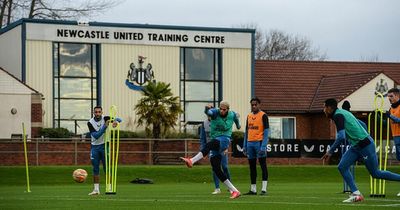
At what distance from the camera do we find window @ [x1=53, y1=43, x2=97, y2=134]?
2243 inches

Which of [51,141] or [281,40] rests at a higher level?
[281,40]

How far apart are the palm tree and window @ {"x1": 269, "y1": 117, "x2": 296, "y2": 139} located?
951 centimetres

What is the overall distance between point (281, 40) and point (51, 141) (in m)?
59.8

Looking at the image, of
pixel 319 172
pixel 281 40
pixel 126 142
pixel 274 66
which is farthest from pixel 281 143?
pixel 281 40

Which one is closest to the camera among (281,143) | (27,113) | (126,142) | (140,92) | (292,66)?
(281,143)

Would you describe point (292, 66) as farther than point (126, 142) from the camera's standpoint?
Yes

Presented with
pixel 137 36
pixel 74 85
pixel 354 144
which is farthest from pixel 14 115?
pixel 354 144

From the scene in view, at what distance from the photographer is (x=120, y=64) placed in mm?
57625

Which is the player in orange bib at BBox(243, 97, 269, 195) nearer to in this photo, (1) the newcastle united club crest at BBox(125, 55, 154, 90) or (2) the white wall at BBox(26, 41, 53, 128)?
(2) the white wall at BBox(26, 41, 53, 128)

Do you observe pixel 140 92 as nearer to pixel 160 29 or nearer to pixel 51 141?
pixel 160 29

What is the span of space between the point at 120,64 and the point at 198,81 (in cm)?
524

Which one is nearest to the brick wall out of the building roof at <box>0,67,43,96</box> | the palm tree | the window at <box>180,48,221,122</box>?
the palm tree

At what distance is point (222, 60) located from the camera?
60.1 meters

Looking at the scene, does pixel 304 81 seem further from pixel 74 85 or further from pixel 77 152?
pixel 77 152
